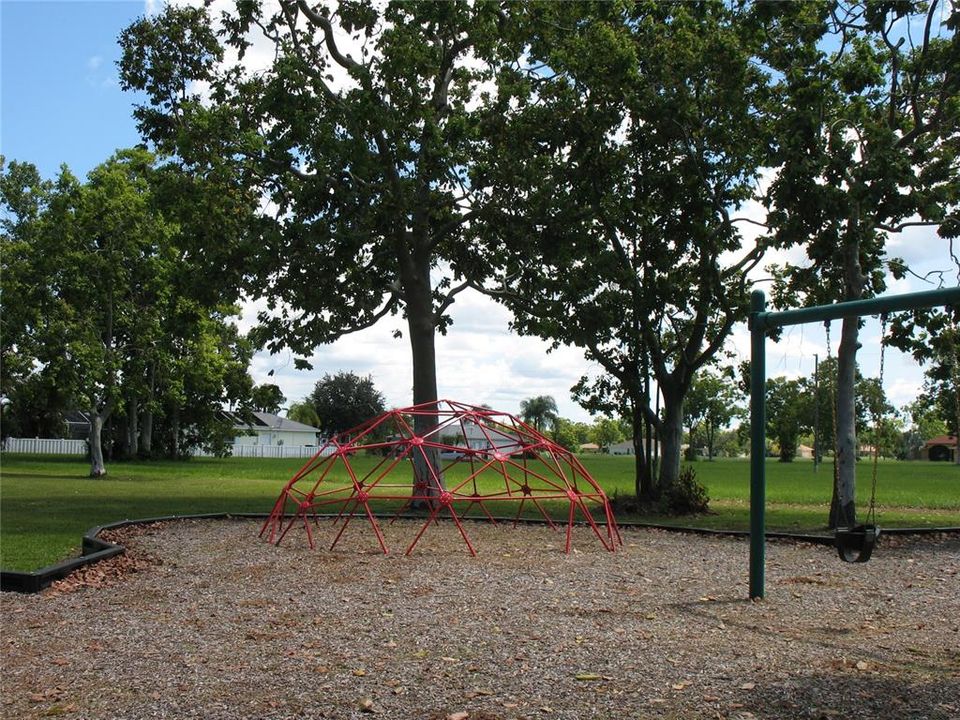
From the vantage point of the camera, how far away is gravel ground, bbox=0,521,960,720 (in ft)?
16.6

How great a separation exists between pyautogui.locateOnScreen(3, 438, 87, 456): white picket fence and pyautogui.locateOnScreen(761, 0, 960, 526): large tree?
51466 mm

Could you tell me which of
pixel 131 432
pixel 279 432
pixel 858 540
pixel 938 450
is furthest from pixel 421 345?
pixel 938 450

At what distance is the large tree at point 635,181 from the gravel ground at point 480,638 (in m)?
7.42

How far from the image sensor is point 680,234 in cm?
1683

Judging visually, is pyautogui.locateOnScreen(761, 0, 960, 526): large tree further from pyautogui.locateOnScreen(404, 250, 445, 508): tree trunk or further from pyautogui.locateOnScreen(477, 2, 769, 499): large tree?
pyautogui.locateOnScreen(404, 250, 445, 508): tree trunk

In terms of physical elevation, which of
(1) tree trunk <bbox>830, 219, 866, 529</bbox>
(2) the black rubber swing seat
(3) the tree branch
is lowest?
(2) the black rubber swing seat

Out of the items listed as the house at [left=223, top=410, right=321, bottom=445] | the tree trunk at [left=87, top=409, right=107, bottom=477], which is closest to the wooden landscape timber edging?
the tree trunk at [left=87, top=409, right=107, bottom=477]

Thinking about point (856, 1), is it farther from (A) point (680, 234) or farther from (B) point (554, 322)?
(B) point (554, 322)

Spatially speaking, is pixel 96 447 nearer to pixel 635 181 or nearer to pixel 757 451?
pixel 635 181

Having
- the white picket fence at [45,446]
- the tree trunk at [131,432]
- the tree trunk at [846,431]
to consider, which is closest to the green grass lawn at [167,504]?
the tree trunk at [846,431]

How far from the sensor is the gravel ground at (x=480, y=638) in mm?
5051

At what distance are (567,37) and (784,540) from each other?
30.8ft

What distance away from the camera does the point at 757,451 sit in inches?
329

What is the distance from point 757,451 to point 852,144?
7.08 meters
